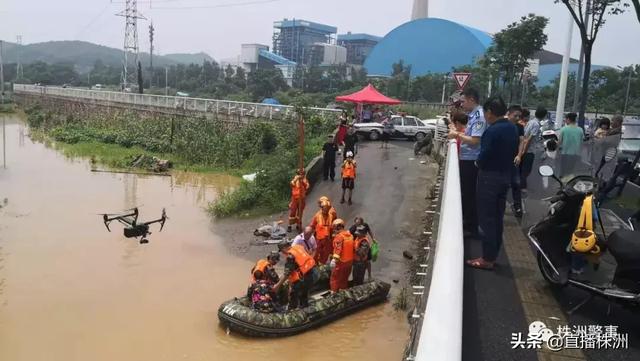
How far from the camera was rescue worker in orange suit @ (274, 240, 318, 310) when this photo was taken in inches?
331

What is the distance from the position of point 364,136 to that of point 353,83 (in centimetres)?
5082

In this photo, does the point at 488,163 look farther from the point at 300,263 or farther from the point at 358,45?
the point at 358,45

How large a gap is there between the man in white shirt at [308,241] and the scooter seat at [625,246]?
243 inches

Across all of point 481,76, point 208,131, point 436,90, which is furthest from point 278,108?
point 436,90

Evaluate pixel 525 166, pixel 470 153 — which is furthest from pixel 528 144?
pixel 470 153

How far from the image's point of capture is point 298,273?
844cm

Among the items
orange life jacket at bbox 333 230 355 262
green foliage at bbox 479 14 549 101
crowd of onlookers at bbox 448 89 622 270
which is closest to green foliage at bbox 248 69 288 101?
green foliage at bbox 479 14 549 101

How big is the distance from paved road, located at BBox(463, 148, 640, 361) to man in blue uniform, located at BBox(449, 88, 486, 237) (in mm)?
566

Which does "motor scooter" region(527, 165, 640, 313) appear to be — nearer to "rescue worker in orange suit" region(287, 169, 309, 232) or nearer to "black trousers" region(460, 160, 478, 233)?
Result: "black trousers" region(460, 160, 478, 233)

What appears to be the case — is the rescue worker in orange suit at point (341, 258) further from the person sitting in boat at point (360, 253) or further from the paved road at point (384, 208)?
the paved road at point (384, 208)

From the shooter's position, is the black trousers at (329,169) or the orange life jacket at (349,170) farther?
the black trousers at (329,169)

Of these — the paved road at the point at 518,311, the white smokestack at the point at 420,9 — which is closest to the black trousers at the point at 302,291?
the paved road at the point at 518,311

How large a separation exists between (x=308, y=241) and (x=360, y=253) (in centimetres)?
114

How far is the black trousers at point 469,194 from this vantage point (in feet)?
19.7
